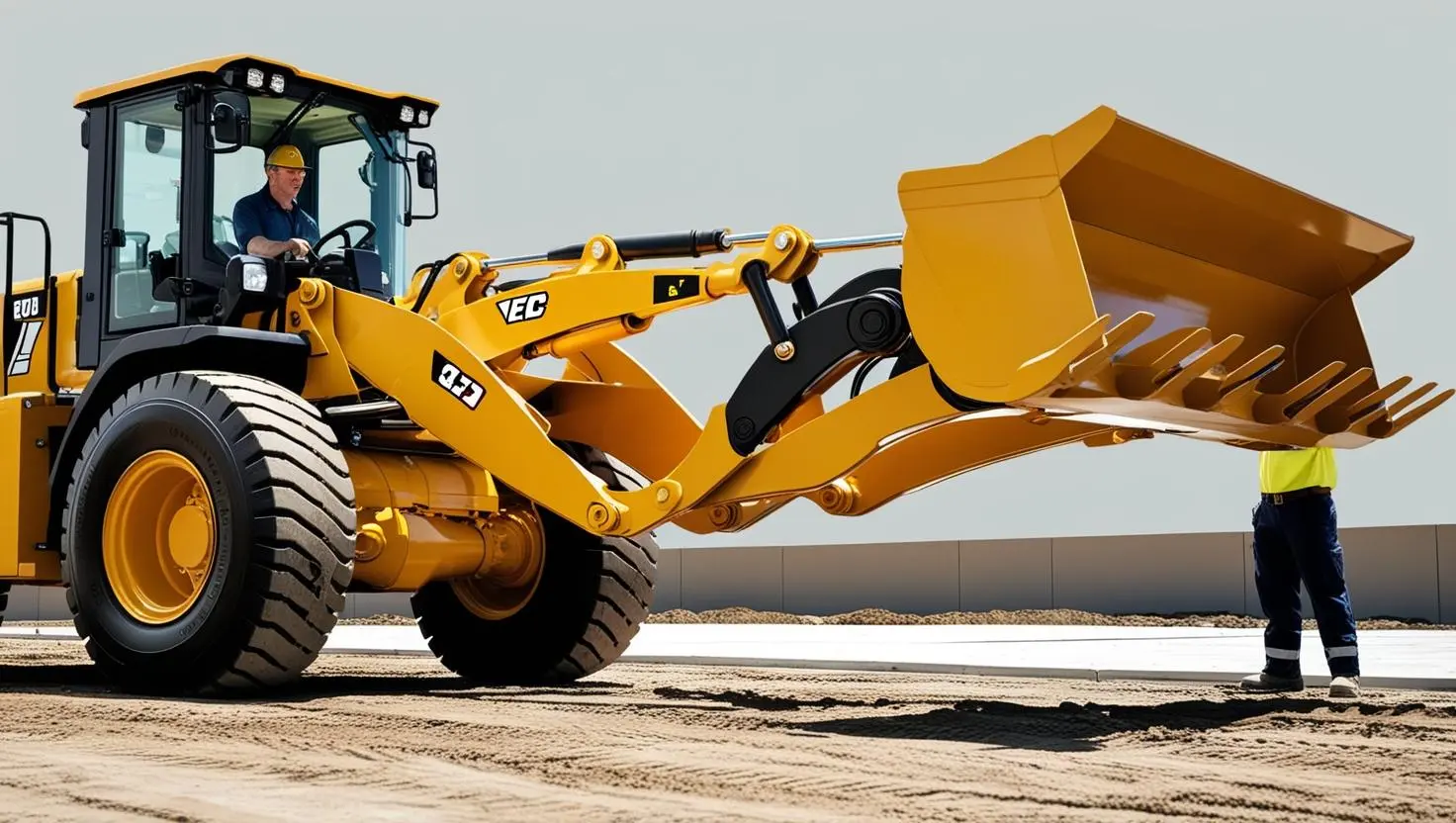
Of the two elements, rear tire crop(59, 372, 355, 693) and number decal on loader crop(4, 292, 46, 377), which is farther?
number decal on loader crop(4, 292, 46, 377)

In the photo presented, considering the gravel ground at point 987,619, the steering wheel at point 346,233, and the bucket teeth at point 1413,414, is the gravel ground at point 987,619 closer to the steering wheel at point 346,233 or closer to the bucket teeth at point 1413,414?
the bucket teeth at point 1413,414

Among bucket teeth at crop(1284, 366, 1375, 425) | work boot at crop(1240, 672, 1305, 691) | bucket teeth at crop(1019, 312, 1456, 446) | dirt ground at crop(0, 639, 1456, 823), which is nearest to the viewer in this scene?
dirt ground at crop(0, 639, 1456, 823)

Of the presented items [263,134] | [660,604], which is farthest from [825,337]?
[660,604]

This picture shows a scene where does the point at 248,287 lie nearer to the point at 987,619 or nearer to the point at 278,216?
the point at 278,216

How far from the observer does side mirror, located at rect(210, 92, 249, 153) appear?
26.1ft

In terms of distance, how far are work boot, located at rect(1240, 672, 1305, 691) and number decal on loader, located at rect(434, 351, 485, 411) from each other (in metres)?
3.86

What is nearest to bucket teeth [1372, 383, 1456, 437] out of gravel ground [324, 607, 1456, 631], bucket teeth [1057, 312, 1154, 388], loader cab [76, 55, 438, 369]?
bucket teeth [1057, 312, 1154, 388]

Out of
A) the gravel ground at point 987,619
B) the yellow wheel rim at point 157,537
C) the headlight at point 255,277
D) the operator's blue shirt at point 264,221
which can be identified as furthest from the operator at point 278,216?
the gravel ground at point 987,619

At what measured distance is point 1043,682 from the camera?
921 centimetres

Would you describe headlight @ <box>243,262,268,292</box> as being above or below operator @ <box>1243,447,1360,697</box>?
above

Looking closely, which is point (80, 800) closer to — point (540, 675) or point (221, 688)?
point (221, 688)

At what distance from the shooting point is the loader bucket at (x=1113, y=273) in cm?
596

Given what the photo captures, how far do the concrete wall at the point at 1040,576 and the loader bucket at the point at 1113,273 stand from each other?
394 inches

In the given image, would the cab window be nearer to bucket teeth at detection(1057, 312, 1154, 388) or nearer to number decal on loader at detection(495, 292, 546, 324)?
number decal on loader at detection(495, 292, 546, 324)
